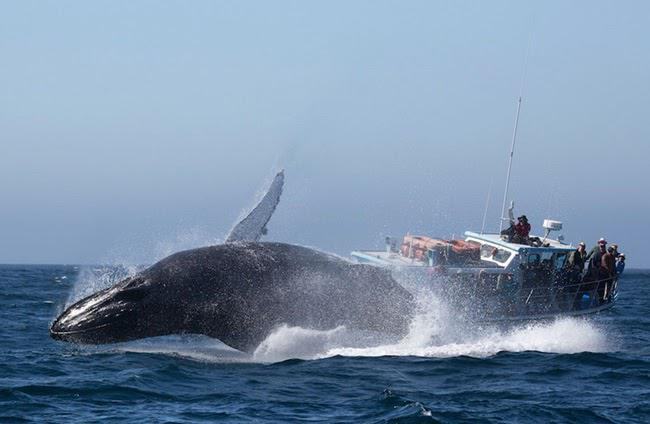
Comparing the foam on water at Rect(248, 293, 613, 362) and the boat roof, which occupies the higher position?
the boat roof

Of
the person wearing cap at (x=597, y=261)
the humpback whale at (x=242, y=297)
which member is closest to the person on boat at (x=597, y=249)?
the person wearing cap at (x=597, y=261)

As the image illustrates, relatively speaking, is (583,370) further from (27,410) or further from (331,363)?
(27,410)

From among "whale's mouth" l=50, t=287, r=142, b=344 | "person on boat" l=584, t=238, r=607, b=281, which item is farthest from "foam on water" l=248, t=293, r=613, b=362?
"whale's mouth" l=50, t=287, r=142, b=344

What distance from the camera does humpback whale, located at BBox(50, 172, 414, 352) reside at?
1728cm

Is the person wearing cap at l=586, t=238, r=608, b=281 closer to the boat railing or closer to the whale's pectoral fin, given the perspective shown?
the boat railing

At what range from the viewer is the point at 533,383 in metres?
17.0

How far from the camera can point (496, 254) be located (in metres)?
28.1

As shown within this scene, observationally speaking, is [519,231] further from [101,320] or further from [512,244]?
[101,320]

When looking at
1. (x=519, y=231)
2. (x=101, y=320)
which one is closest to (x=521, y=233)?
(x=519, y=231)

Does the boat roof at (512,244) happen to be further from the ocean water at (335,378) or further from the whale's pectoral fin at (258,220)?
the whale's pectoral fin at (258,220)

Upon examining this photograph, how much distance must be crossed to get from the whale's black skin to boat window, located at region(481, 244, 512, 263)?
9136 millimetres

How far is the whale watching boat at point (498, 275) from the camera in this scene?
2585cm

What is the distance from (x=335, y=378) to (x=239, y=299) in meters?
2.49

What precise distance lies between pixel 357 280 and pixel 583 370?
459cm
